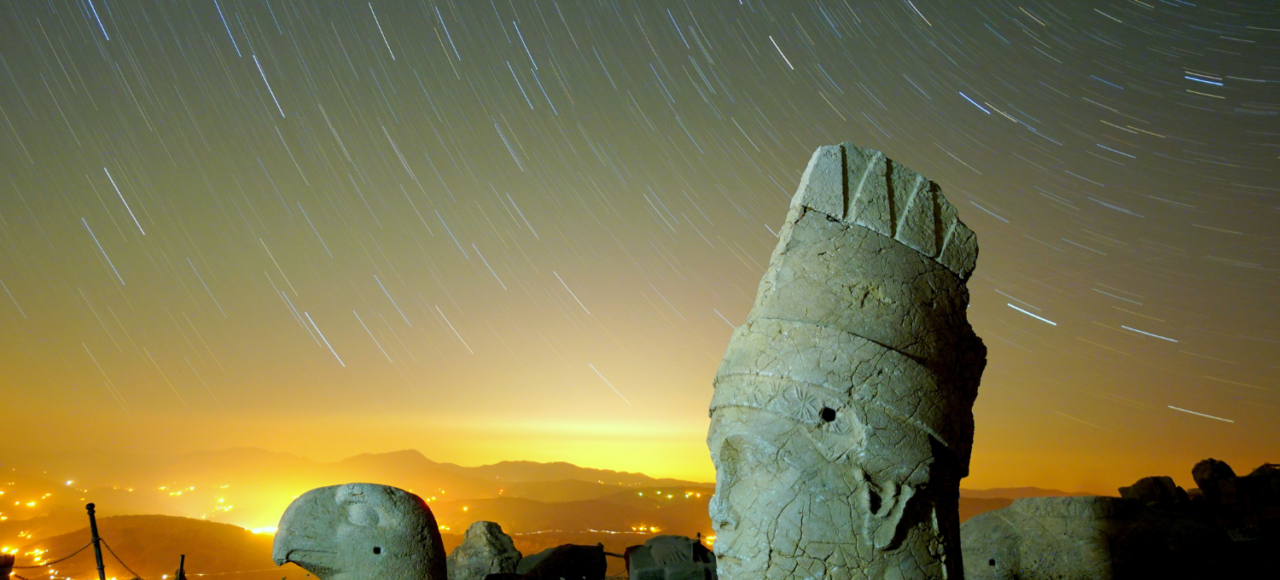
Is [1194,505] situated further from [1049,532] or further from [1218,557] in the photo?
[1049,532]

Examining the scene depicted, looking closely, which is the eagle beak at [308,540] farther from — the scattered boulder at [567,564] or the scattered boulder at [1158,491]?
the scattered boulder at [1158,491]

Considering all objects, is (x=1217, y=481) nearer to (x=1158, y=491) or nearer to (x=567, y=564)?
(x=1158, y=491)

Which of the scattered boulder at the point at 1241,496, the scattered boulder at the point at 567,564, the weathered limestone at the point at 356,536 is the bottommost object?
the scattered boulder at the point at 567,564

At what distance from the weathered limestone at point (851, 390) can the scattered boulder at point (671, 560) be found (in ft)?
20.7

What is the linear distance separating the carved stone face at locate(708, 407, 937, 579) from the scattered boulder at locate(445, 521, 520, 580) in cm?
760

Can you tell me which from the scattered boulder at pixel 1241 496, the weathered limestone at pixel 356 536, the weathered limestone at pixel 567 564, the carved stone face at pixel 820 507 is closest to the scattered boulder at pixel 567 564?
the weathered limestone at pixel 567 564

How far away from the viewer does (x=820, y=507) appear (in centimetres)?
294

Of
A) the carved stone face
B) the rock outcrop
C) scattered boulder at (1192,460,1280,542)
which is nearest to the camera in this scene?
the carved stone face

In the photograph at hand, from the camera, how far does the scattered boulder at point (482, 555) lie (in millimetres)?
9773

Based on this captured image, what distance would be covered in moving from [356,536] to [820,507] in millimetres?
3538

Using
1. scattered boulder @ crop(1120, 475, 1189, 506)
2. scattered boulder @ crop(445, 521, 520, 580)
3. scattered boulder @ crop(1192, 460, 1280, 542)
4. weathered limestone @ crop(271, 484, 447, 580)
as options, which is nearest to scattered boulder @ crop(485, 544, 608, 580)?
scattered boulder @ crop(445, 521, 520, 580)

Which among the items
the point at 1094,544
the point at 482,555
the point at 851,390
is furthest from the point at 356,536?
the point at 1094,544

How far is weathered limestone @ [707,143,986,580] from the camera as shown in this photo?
296cm

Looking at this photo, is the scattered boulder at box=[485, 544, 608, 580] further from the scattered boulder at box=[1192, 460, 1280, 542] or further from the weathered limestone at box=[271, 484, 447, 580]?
the scattered boulder at box=[1192, 460, 1280, 542]
